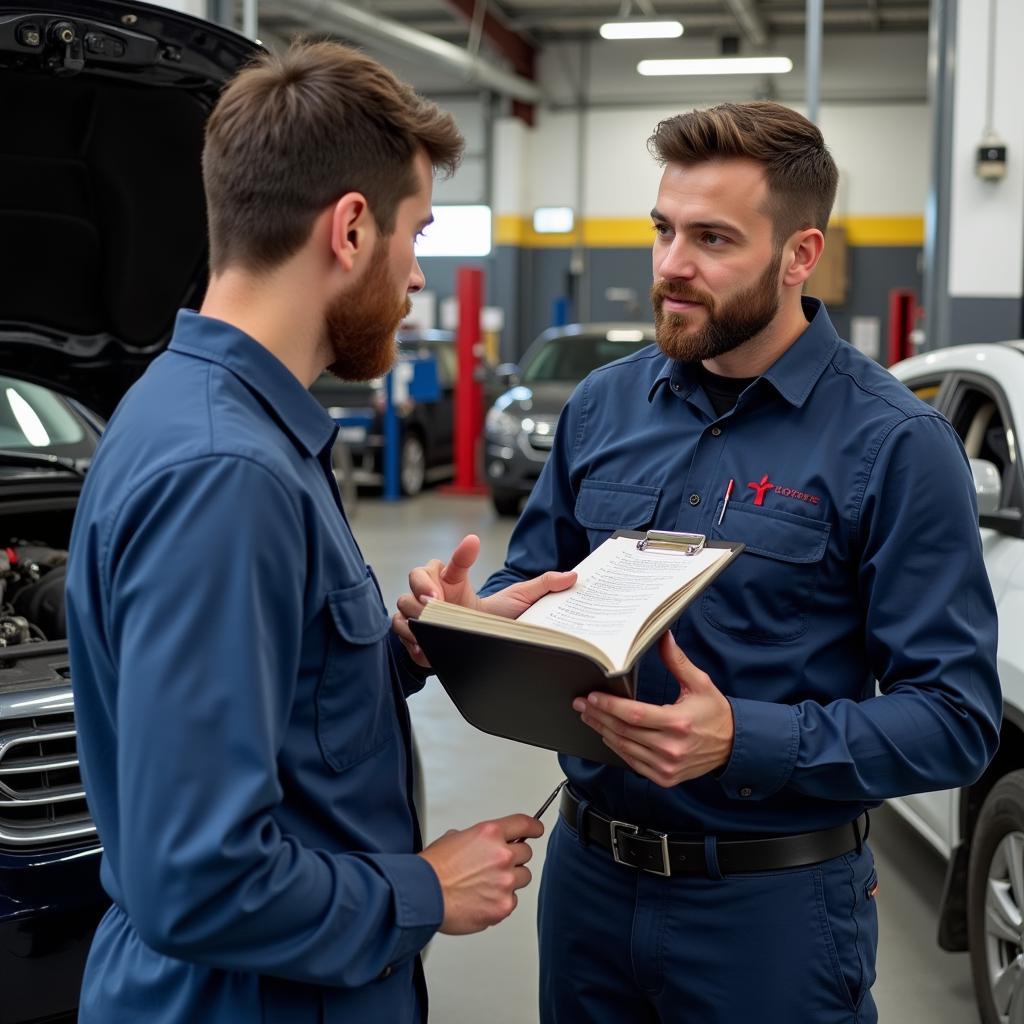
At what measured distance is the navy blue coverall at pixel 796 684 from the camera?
155 cm

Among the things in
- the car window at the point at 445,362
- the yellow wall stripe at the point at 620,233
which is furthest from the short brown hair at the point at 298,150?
the yellow wall stripe at the point at 620,233

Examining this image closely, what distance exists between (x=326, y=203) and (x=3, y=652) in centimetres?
179

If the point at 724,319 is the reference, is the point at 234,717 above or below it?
below

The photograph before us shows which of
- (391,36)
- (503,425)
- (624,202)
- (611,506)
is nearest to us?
(611,506)

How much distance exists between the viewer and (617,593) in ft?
4.76

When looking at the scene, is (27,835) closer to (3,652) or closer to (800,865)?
(3,652)

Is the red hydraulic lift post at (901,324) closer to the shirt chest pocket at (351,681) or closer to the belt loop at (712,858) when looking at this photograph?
the belt loop at (712,858)

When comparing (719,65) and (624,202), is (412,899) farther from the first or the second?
(624,202)

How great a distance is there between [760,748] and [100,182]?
200 cm

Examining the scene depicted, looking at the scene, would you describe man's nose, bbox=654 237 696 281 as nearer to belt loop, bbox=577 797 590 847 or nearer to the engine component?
belt loop, bbox=577 797 590 847

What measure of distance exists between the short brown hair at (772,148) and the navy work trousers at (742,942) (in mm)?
859

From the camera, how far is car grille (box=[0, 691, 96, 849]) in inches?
91.8

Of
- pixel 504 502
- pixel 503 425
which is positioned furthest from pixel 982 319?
pixel 504 502

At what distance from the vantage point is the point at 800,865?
64.4 inches
